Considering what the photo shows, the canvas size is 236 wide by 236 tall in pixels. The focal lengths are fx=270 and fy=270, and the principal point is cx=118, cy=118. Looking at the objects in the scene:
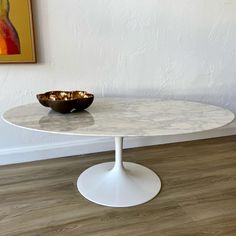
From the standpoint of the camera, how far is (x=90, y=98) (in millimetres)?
1630

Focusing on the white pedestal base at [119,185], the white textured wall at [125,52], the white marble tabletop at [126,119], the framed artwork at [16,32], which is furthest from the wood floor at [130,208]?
the framed artwork at [16,32]

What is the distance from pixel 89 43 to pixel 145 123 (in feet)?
3.11

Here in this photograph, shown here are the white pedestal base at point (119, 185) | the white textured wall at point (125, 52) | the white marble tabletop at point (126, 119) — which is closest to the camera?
the white marble tabletop at point (126, 119)

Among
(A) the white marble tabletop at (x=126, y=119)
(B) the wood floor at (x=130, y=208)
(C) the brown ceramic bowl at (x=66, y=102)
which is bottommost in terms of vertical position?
(B) the wood floor at (x=130, y=208)

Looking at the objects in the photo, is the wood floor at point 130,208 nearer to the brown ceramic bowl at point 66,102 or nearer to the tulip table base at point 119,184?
the tulip table base at point 119,184

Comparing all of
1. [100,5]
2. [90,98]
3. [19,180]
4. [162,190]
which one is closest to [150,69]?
[100,5]

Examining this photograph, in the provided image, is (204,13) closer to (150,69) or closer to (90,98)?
(150,69)

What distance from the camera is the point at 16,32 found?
1864 millimetres

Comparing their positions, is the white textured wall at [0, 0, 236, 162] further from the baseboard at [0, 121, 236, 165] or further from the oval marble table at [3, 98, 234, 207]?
the oval marble table at [3, 98, 234, 207]

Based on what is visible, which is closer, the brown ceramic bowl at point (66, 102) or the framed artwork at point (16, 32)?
the brown ceramic bowl at point (66, 102)

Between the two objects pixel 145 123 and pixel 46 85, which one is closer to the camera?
pixel 145 123

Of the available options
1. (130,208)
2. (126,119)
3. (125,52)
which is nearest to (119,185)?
(130,208)

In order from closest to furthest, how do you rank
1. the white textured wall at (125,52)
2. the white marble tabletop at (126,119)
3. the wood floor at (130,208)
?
1. the white marble tabletop at (126,119)
2. the wood floor at (130,208)
3. the white textured wall at (125,52)

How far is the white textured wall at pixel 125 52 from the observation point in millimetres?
1986
